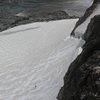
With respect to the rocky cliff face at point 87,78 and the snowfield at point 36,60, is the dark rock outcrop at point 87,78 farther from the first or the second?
the snowfield at point 36,60

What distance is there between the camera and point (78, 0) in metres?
18.9

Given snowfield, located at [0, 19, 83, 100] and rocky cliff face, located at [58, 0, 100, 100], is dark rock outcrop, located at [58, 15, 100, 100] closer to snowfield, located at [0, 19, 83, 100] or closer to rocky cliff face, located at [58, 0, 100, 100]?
rocky cliff face, located at [58, 0, 100, 100]

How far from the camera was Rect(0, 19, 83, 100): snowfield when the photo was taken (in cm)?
650

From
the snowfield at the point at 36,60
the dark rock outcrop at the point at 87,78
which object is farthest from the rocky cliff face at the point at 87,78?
the snowfield at the point at 36,60

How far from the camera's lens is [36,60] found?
8055 millimetres

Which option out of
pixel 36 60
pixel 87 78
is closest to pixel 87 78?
pixel 87 78

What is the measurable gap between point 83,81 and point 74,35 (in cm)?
422

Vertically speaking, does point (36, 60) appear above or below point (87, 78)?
below

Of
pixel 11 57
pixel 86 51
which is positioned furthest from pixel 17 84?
pixel 86 51

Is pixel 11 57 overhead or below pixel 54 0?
overhead

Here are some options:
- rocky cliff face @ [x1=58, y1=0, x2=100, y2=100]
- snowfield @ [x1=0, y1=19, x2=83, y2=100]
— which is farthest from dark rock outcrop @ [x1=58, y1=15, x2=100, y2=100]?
snowfield @ [x1=0, y1=19, x2=83, y2=100]

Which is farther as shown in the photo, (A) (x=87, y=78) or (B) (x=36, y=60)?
(B) (x=36, y=60)

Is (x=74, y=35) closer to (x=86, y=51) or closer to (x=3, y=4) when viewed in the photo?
(x=86, y=51)

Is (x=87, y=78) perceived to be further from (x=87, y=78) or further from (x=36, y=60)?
(x=36, y=60)
